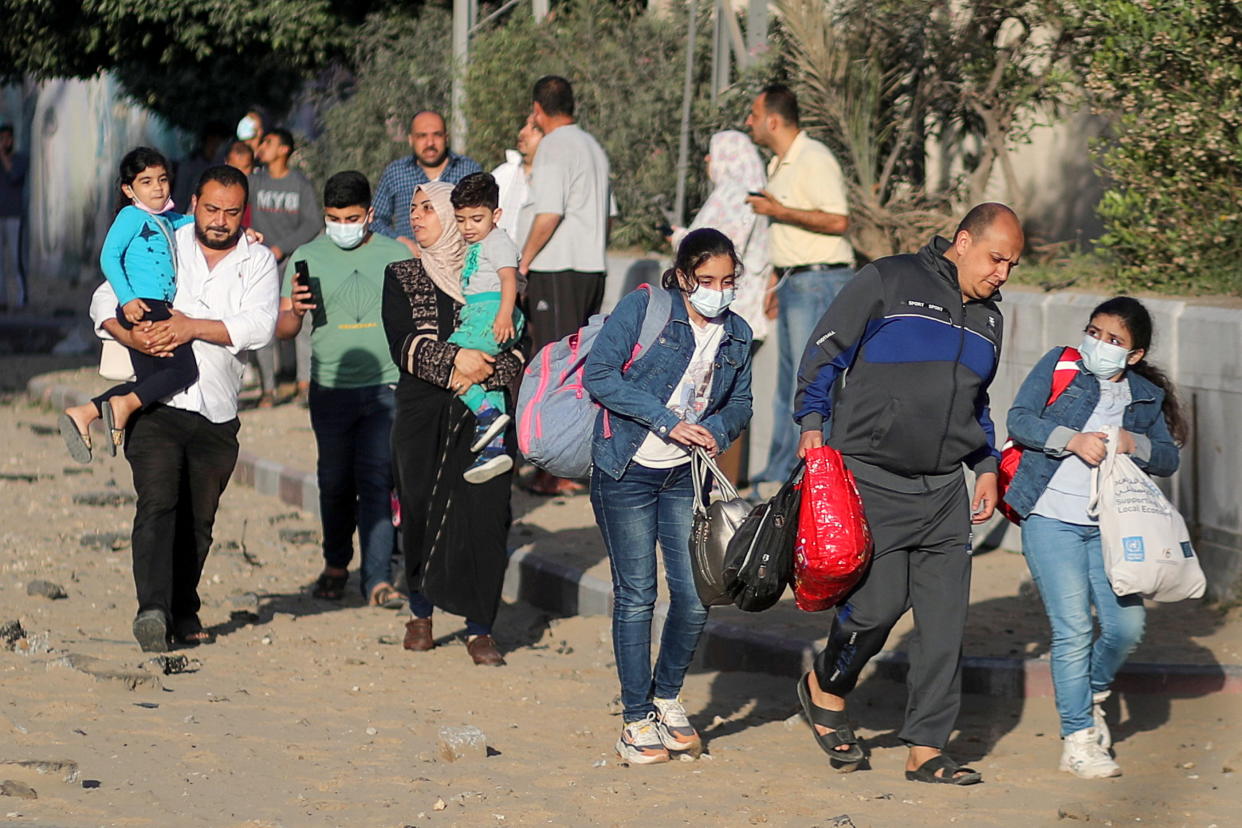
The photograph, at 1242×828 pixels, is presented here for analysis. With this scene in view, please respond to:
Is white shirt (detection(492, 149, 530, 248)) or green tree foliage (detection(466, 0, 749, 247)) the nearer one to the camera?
white shirt (detection(492, 149, 530, 248))

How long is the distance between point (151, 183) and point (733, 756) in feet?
10.6

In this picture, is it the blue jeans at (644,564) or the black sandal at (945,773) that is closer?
the black sandal at (945,773)

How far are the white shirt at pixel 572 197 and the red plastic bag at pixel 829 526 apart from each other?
465 centimetres

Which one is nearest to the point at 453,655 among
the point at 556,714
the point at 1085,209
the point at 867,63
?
the point at 556,714

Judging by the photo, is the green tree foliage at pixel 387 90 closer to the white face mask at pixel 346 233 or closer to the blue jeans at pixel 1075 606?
the white face mask at pixel 346 233

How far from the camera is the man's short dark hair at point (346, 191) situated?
8.27m

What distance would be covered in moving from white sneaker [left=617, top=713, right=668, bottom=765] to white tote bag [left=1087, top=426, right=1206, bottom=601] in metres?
1.59

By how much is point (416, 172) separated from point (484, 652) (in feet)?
11.5

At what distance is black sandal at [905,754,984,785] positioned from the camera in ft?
19.9

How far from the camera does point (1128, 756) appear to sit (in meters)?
6.55

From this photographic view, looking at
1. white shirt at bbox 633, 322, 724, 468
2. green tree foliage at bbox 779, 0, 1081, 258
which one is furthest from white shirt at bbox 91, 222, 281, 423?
green tree foliage at bbox 779, 0, 1081, 258

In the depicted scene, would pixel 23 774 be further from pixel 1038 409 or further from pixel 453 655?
pixel 1038 409

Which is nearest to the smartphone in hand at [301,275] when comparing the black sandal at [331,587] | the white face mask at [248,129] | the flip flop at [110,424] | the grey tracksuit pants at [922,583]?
the flip flop at [110,424]

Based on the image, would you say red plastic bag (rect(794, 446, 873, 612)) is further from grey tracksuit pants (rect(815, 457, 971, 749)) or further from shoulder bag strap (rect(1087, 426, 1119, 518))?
shoulder bag strap (rect(1087, 426, 1119, 518))
